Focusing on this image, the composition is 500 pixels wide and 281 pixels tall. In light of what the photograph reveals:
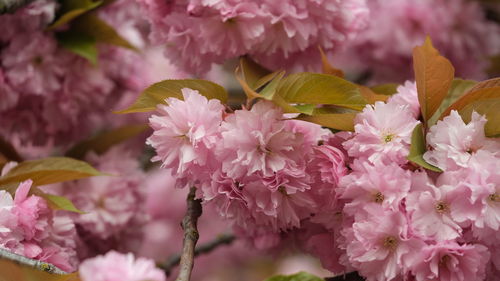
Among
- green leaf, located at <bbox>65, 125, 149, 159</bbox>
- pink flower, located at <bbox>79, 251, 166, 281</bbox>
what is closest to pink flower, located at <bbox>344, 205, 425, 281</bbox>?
pink flower, located at <bbox>79, 251, 166, 281</bbox>

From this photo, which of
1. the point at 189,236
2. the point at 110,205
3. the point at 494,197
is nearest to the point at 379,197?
the point at 494,197

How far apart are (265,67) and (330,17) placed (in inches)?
4.7

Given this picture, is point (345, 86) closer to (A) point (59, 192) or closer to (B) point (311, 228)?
(B) point (311, 228)

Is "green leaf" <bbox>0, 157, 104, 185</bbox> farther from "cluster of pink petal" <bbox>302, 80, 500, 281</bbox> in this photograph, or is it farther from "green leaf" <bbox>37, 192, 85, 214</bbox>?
"cluster of pink petal" <bbox>302, 80, 500, 281</bbox>

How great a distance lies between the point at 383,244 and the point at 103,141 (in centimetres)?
62

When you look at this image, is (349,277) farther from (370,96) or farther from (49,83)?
(49,83)

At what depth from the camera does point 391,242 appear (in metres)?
0.79

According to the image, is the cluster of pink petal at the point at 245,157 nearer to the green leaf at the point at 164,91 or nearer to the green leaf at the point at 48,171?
the green leaf at the point at 164,91

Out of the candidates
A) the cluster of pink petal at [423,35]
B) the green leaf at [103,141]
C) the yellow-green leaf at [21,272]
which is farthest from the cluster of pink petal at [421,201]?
the cluster of pink petal at [423,35]

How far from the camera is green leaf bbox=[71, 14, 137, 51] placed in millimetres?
1197

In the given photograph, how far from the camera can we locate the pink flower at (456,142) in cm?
80

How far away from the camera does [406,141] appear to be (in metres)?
0.82

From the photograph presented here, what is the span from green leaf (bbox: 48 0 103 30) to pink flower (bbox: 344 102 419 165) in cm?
51

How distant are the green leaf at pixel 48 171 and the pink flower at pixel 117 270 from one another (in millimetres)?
247
